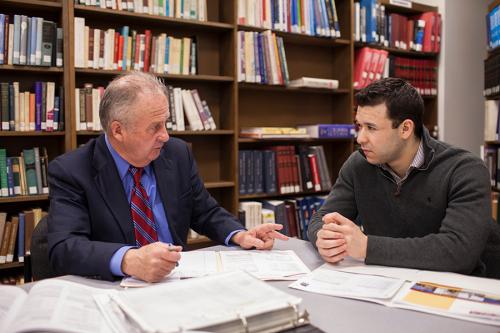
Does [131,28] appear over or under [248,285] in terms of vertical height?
over

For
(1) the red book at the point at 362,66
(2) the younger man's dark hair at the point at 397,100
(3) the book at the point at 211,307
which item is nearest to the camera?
(3) the book at the point at 211,307

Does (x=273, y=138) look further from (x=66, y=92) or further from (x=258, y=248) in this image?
(x=258, y=248)

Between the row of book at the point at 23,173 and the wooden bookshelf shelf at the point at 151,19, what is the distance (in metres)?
0.94

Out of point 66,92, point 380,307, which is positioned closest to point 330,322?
point 380,307

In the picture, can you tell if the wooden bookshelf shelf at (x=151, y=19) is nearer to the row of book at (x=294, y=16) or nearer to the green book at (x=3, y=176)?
the row of book at (x=294, y=16)

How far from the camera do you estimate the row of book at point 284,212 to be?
3.45 m

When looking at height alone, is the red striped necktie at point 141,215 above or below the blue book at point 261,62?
below

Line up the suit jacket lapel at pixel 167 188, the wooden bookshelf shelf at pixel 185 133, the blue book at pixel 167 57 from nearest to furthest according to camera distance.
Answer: the suit jacket lapel at pixel 167 188 < the wooden bookshelf shelf at pixel 185 133 < the blue book at pixel 167 57

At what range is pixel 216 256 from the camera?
4.74ft

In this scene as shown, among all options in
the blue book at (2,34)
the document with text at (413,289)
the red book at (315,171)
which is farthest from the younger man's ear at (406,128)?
the blue book at (2,34)

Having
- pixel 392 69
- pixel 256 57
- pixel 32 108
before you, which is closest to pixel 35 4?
pixel 32 108

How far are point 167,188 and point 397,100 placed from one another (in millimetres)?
935

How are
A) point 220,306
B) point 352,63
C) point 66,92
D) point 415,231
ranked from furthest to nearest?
1. point 352,63
2. point 66,92
3. point 415,231
4. point 220,306

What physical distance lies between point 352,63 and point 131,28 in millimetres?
1882
